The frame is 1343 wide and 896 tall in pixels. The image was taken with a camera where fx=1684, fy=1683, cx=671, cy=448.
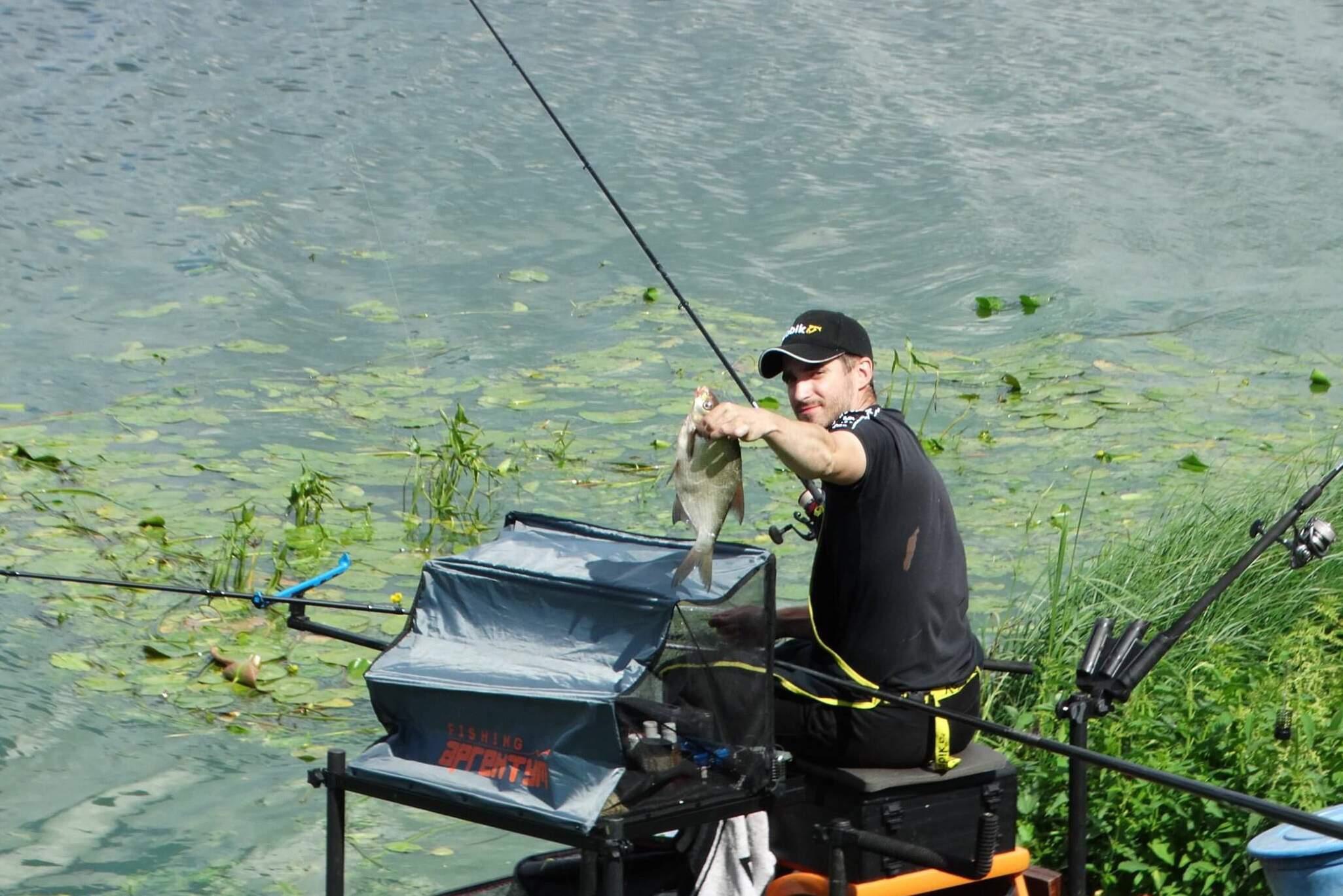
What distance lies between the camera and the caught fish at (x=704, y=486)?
259 centimetres

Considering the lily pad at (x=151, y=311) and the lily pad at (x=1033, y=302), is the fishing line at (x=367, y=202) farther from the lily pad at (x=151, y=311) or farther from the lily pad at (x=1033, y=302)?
the lily pad at (x=1033, y=302)

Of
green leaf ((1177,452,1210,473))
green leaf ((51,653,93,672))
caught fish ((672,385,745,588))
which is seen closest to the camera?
caught fish ((672,385,745,588))

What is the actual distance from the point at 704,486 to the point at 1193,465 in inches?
183

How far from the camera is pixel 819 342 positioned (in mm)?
3107

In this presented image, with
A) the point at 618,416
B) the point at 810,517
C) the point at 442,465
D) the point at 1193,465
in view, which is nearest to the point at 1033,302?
the point at 1193,465

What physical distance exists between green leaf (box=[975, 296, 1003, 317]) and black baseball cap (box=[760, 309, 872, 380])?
5785 millimetres

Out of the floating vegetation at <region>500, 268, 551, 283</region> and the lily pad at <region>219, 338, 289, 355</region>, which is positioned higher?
the floating vegetation at <region>500, 268, 551, 283</region>

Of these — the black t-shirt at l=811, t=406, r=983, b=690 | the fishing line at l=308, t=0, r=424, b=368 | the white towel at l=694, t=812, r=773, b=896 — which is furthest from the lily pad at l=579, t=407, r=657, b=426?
the white towel at l=694, t=812, r=773, b=896

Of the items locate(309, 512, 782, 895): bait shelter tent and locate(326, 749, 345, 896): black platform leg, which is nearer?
locate(309, 512, 782, 895): bait shelter tent

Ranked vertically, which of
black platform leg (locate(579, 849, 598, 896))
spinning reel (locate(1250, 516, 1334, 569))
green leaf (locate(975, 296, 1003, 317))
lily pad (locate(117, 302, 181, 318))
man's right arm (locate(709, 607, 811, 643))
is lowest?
black platform leg (locate(579, 849, 598, 896))

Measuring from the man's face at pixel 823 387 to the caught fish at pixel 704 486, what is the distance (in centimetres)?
49

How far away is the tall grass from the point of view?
143 inches

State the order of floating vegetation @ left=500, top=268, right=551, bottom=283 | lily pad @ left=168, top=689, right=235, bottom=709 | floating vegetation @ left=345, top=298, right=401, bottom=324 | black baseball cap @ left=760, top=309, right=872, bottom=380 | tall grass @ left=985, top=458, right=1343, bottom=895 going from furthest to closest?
1. floating vegetation @ left=500, top=268, right=551, bottom=283
2. floating vegetation @ left=345, top=298, right=401, bottom=324
3. lily pad @ left=168, top=689, right=235, bottom=709
4. tall grass @ left=985, top=458, right=1343, bottom=895
5. black baseball cap @ left=760, top=309, right=872, bottom=380

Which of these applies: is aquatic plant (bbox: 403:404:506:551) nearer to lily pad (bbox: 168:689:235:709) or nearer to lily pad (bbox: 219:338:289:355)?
lily pad (bbox: 168:689:235:709)
